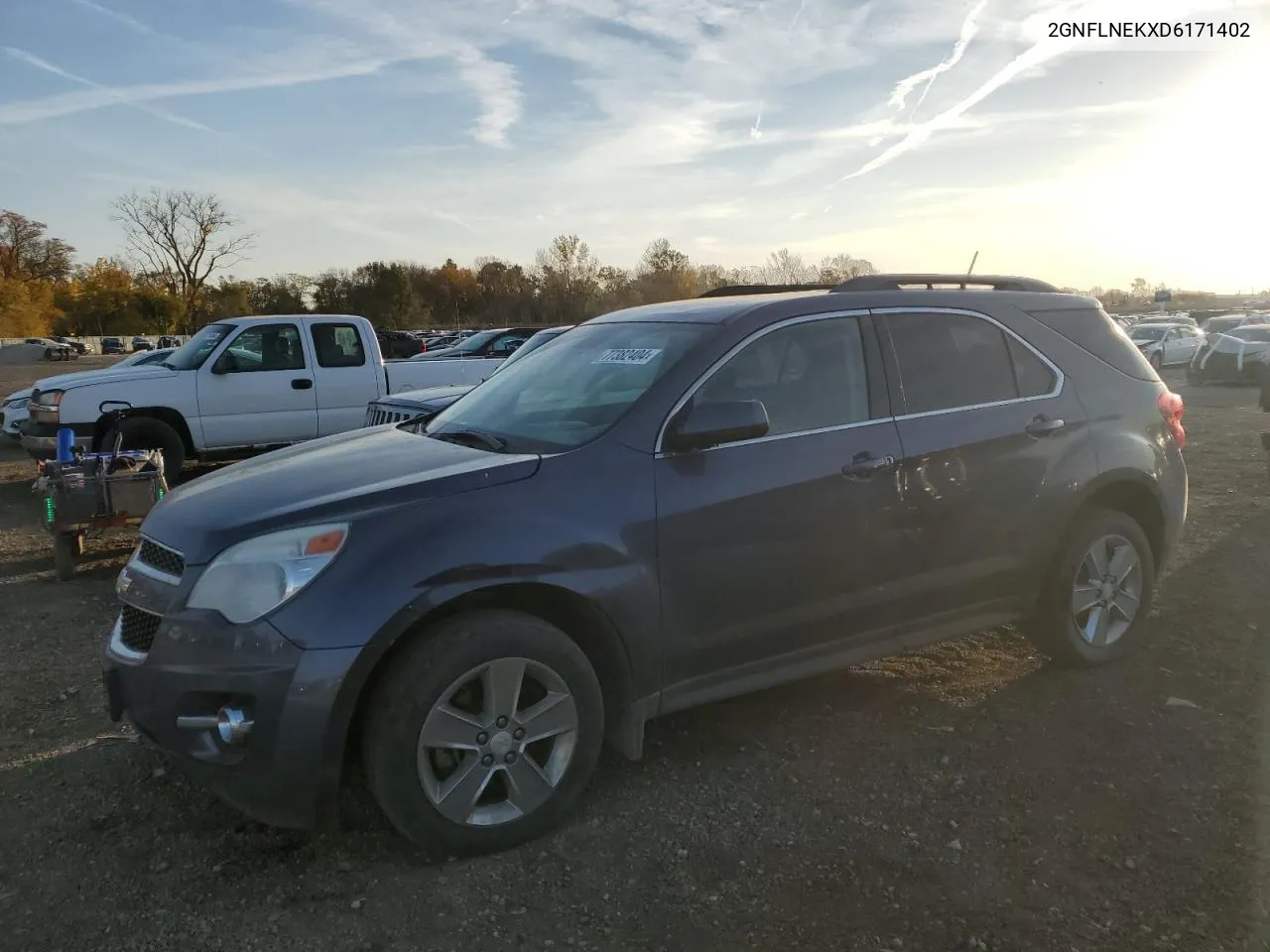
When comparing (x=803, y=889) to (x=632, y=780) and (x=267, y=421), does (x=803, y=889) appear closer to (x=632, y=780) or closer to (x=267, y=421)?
(x=632, y=780)

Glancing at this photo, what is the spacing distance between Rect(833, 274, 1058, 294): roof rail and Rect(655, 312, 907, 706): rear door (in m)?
0.36

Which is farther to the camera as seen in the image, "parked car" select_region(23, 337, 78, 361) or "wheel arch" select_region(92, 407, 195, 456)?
"parked car" select_region(23, 337, 78, 361)

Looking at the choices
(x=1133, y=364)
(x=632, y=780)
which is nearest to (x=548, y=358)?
(x=632, y=780)

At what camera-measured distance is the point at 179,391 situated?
9.94m

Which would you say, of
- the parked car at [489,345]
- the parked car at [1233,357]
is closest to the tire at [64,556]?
the parked car at [489,345]

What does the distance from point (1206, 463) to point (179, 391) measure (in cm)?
1203

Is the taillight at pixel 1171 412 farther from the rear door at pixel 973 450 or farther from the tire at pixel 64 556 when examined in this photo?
the tire at pixel 64 556

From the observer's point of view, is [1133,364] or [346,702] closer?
[346,702]

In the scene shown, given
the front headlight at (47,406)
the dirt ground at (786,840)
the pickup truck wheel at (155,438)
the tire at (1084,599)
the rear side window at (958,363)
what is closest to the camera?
the dirt ground at (786,840)

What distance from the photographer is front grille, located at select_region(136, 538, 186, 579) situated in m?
2.99

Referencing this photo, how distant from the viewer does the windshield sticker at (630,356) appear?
12.3 ft

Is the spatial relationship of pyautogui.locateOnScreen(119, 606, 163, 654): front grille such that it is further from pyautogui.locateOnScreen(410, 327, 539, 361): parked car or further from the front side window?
pyautogui.locateOnScreen(410, 327, 539, 361): parked car

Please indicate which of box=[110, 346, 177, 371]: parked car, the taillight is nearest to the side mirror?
the taillight

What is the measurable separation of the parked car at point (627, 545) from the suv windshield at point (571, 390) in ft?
0.06
